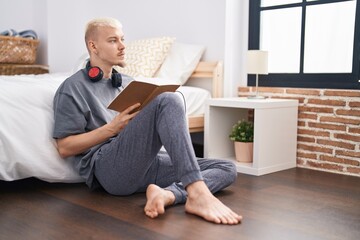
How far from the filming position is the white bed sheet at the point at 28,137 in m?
2.07

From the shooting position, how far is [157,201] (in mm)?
1766

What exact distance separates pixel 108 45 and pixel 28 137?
1.91 ft

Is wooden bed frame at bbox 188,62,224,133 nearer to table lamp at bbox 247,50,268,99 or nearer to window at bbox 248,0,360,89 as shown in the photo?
window at bbox 248,0,360,89

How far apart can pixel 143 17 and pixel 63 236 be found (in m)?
2.77

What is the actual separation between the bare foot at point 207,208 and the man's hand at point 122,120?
42 cm

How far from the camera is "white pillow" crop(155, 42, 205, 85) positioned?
3359 mm

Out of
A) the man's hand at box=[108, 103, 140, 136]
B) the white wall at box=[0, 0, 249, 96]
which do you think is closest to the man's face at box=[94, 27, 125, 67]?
the man's hand at box=[108, 103, 140, 136]

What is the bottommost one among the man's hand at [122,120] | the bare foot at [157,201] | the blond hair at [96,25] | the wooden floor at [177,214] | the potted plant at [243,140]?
the wooden floor at [177,214]

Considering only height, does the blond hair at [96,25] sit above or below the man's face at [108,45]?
above

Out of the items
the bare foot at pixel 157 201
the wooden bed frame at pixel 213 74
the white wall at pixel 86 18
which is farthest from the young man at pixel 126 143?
the white wall at pixel 86 18

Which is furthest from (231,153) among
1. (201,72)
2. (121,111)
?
(121,111)

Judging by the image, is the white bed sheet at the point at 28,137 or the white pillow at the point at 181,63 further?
the white pillow at the point at 181,63

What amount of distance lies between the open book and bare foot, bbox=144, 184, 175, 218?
1.20 ft

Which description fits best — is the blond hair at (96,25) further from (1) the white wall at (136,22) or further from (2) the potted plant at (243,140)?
(1) the white wall at (136,22)
